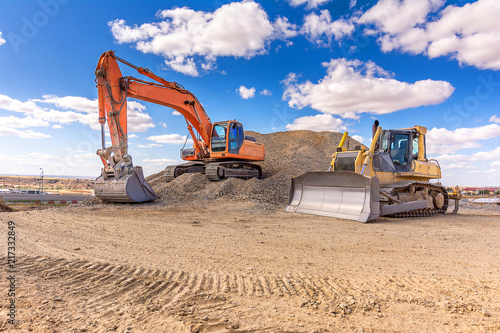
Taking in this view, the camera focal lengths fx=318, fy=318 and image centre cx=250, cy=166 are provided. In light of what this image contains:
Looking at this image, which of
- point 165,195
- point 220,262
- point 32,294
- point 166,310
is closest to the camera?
point 166,310

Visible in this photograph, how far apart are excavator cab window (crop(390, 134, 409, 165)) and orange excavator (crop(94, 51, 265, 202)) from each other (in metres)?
7.17

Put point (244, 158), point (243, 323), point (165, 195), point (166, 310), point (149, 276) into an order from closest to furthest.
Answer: point (243, 323)
point (166, 310)
point (149, 276)
point (165, 195)
point (244, 158)

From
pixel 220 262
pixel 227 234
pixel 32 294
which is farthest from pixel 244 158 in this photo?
pixel 32 294

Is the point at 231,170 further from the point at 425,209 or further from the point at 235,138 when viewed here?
the point at 425,209

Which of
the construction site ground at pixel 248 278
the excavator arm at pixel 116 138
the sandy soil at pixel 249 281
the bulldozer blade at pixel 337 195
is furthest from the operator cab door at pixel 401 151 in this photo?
the excavator arm at pixel 116 138

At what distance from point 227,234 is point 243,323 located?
12.3 feet

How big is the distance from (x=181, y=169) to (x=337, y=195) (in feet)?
31.9

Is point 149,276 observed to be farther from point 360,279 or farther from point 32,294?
point 360,279

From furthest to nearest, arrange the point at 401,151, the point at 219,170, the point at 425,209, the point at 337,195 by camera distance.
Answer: the point at 219,170 < the point at 401,151 < the point at 425,209 < the point at 337,195

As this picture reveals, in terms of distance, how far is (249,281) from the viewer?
→ 3.28 metres

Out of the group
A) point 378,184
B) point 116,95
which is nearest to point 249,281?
point 378,184

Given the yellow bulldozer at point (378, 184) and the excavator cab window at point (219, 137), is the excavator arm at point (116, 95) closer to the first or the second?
the excavator cab window at point (219, 137)

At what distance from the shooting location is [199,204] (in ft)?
37.9

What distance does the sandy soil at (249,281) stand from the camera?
7.90ft
